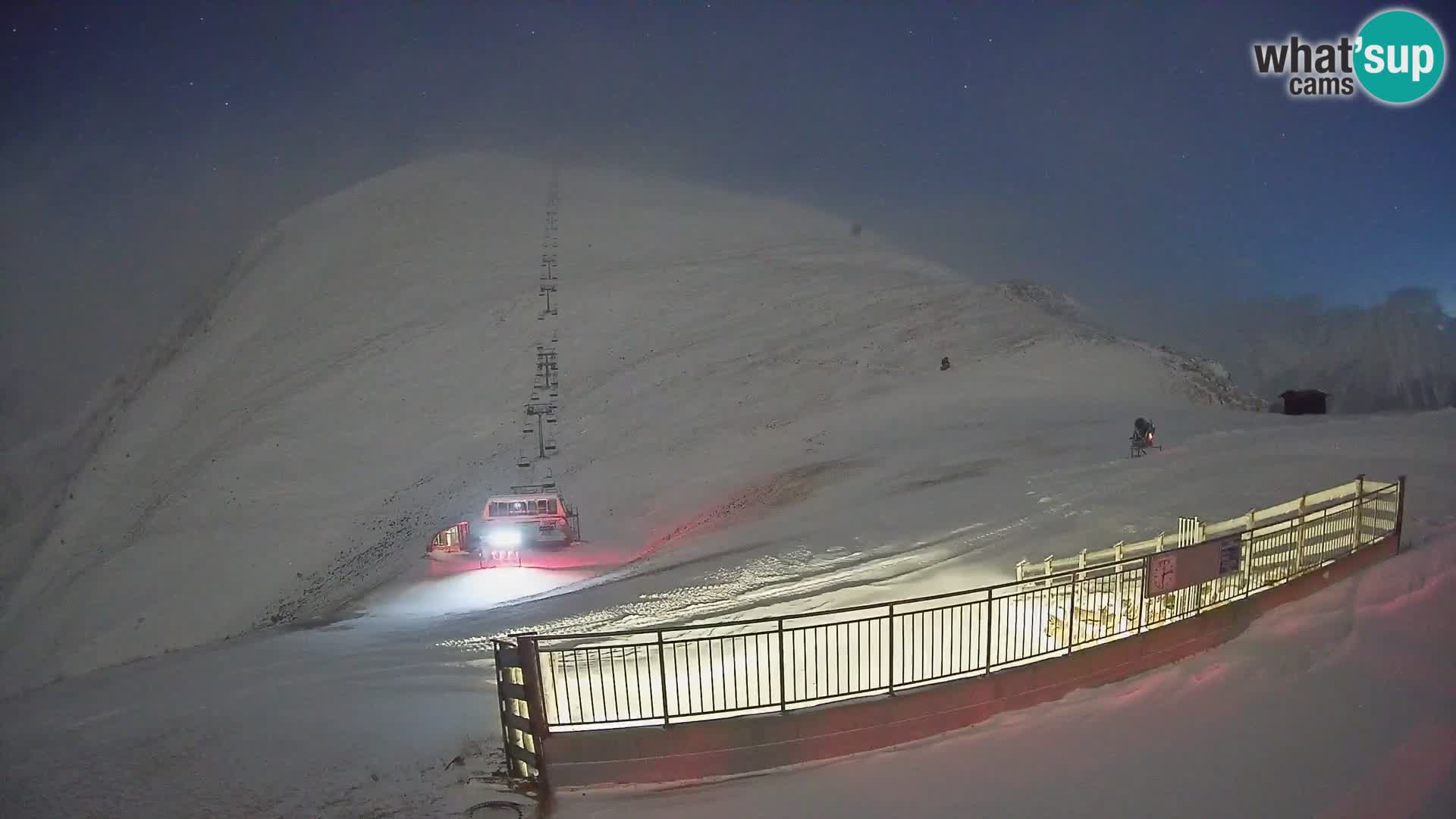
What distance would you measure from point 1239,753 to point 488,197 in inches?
2306

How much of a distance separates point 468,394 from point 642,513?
1389 centimetres

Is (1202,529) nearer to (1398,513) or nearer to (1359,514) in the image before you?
(1359,514)

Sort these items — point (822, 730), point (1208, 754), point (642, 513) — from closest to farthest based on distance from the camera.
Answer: point (1208, 754) < point (822, 730) < point (642, 513)

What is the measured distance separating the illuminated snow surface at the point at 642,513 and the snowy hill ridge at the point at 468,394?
0.65 ft

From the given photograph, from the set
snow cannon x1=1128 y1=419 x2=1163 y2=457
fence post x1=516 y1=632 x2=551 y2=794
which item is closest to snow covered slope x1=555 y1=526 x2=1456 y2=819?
fence post x1=516 y1=632 x2=551 y2=794

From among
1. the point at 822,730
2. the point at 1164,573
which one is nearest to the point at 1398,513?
the point at 1164,573

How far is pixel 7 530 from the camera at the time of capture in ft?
114

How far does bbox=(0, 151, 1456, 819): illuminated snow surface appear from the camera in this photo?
286 inches

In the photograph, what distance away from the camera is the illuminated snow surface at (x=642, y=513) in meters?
7.26

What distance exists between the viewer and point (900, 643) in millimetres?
9734

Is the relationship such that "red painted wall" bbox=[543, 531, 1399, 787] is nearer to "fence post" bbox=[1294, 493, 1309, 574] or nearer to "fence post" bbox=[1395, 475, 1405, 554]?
"fence post" bbox=[1294, 493, 1309, 574]

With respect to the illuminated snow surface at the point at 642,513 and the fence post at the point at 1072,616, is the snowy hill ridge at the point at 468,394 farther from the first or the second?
the fence post at the point at 1072,616

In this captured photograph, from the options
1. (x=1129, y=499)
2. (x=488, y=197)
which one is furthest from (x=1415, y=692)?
(x=488, y=197)

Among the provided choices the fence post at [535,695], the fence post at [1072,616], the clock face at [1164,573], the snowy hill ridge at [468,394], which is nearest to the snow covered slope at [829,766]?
the fence post at [535,695]
